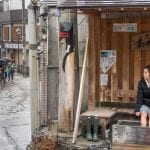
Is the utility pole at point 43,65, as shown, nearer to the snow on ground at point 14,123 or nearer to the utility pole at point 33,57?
the snow on ground at point 14,123

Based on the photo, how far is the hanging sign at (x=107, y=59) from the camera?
37.7ft

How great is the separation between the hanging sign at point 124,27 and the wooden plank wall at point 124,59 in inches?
3.0

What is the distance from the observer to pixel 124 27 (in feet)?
37.1

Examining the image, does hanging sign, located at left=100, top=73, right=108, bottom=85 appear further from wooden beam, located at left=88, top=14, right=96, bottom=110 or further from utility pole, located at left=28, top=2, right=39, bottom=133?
utility pole, located at left=28, top=2, right=39, bottom=133

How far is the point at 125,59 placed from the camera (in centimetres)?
1142

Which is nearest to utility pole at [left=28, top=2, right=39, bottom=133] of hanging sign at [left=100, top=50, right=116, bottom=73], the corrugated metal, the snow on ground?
the corrugated metal

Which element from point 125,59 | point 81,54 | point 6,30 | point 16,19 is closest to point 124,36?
point 125,59

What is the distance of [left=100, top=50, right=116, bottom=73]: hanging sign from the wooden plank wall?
0.09 m

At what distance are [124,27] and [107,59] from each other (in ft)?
2.77

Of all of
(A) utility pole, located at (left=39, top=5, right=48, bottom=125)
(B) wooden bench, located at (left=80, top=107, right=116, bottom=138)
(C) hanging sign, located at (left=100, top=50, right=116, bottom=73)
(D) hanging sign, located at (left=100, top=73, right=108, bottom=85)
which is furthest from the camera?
(A) utility pole, located at (left=39, top=5, right=48, bottom=125)

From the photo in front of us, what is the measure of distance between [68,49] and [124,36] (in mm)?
1425

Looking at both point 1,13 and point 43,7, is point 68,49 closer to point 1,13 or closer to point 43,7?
point 43,7

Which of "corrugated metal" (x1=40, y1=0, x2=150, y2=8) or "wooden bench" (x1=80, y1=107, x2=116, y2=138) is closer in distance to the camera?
"corrugated metal" (x1=40, y1=0, x2=150, y2=8)

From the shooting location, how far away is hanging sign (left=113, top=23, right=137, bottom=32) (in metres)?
11.2
